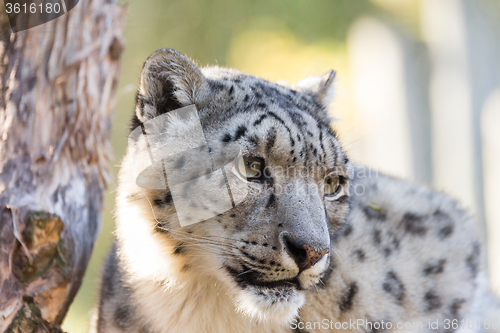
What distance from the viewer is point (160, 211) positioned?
2459 millimetres

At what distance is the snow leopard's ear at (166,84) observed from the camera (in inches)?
98.7

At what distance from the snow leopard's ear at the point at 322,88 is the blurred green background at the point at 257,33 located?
5.66 m

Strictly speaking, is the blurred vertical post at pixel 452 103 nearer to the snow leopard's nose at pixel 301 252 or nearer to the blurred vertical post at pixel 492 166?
the blurred vertical post at pixel 492 166

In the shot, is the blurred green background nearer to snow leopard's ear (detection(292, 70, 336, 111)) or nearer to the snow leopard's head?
snow leopard's ear (detection(292, 70, 336, 111))

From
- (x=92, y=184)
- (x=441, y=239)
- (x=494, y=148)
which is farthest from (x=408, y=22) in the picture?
(x=92, y=184)

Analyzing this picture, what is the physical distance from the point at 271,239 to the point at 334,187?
66 cm

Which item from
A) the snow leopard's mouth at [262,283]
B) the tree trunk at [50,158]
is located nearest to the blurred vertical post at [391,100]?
the tree trunk at [50,158]

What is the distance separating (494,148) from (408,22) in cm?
283

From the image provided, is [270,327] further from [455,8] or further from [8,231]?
[455,8]

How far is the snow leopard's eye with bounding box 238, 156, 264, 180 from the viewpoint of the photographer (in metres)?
2.34

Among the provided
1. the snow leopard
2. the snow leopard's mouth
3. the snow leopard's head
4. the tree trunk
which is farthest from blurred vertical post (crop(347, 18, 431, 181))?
the snow leopard's mouth

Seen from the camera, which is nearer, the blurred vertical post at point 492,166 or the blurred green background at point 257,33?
the blurred vertical post at point 492,166

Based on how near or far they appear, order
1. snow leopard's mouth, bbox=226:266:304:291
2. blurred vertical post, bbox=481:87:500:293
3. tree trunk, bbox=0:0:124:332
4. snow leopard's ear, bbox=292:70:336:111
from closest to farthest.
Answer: snow leopard's mouth, bbox=226:266:304:291
tree trunk, bbox=0:0:124:332
snow leopard's ear, bbox=292:70:336:111
blurred vertical post, bbox=481:87:500:293

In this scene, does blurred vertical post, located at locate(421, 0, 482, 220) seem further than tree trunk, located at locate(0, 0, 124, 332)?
Yes
